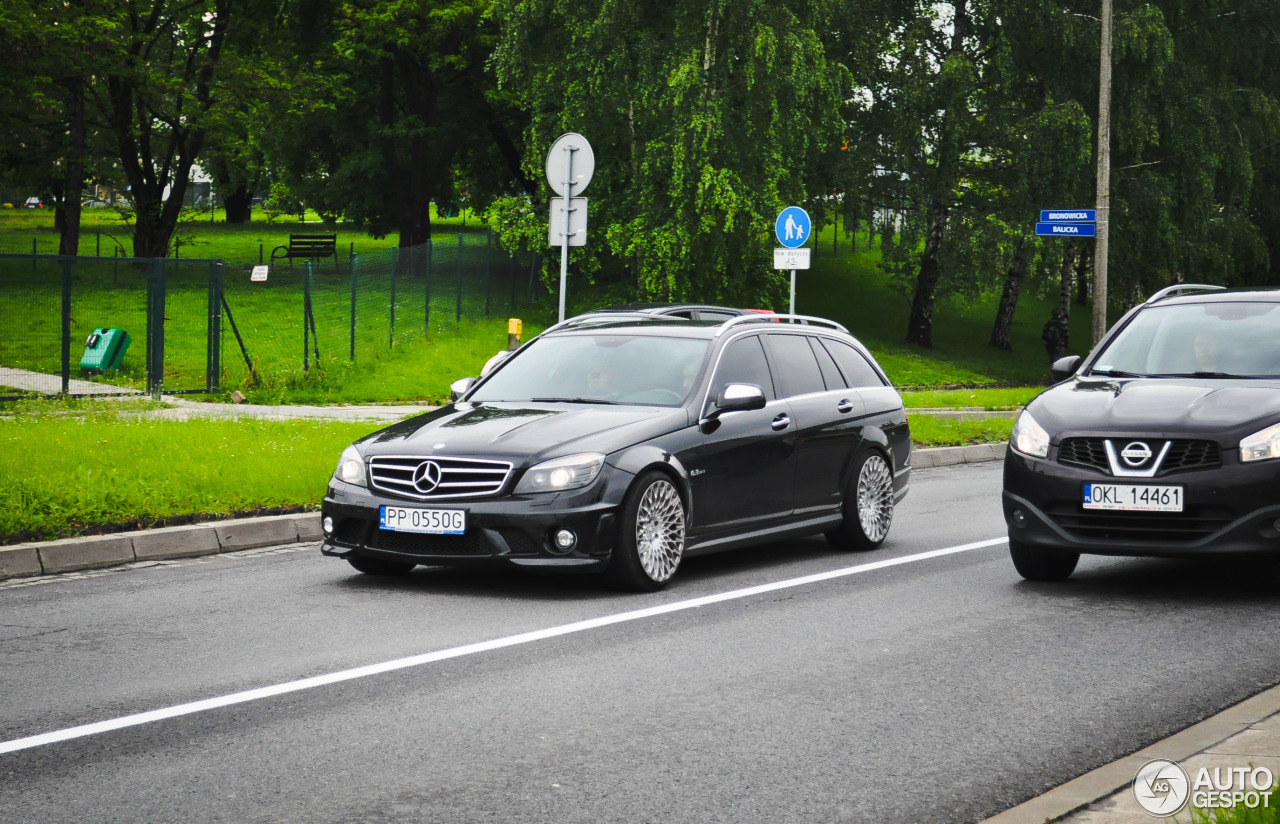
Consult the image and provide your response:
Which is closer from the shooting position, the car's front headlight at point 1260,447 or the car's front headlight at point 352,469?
the car's front headlight at point 1260,447

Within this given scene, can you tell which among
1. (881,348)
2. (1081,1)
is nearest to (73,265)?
(881,348)

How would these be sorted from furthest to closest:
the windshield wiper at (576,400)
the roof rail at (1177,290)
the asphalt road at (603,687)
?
Answer: 1. the roof rail at (1177,290)
2. the windshield wiper at (576,400)
3. the asphalt road at (603,687)

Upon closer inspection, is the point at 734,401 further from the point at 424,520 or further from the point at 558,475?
the point at 424,520

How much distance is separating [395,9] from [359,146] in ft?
25.6

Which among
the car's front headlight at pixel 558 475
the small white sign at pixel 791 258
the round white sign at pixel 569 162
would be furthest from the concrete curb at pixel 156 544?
the small white sign at pixel 791 258

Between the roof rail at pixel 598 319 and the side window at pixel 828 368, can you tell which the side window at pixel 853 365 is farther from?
the roof rail at pixel 598 319

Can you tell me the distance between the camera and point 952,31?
4016 centimetres

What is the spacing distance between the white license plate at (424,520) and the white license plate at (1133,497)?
3.40m

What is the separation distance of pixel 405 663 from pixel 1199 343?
5400 millimetres

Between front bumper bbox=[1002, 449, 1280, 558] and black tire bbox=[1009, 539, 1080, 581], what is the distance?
35 centimetres

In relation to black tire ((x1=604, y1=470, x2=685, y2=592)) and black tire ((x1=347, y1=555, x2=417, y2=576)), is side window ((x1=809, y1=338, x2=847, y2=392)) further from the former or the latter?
black tire ((x1=347, y1=555, x2=417, y2=576))

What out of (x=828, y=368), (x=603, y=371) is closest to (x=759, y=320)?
(x=828, y=368)

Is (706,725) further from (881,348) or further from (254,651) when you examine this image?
(881,348)

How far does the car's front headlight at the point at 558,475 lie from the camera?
799 centimetres
